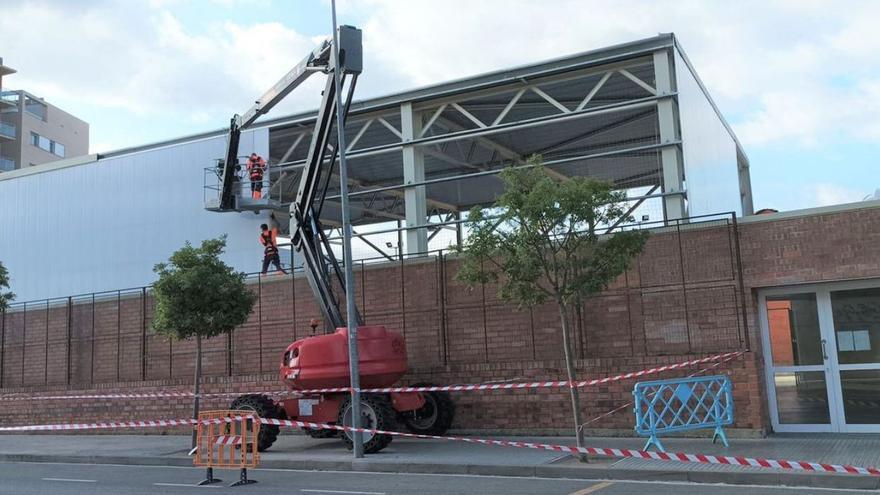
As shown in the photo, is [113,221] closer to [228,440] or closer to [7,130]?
[228,440]

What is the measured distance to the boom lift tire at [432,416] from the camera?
50.5ft

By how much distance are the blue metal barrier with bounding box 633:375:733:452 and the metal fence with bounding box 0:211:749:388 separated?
111 centimetres

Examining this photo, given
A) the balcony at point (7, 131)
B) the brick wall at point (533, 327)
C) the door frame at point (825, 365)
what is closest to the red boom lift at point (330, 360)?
the brick wall at point (533, 327)

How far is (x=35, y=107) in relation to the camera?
6862cm

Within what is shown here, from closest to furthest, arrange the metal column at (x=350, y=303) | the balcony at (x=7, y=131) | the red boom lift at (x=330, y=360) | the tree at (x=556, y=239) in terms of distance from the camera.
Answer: the tree at (x=556, y=239) → the metal column at (x=350, y=303) → the red boom lift at (x=330, y=360) → the balcony at (x=7, y=131)

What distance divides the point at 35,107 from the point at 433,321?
6344 cm

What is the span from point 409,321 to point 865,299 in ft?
28.4

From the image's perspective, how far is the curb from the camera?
952 centimetres

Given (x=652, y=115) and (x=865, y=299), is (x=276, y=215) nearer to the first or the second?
(x=652, y=115)

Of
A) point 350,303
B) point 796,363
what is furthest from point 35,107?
point 796,363

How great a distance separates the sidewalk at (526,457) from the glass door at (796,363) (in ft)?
1.91

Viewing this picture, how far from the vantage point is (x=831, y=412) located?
1362 cm

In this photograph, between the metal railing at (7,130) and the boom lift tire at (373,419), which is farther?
the metal railing at (7,130)

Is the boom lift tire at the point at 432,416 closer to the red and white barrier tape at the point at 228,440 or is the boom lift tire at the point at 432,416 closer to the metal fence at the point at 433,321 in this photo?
the metal fence at the point at 433,321
